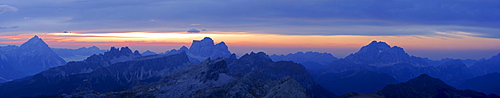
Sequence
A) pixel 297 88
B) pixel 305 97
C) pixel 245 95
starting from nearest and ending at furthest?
pixel 305 97
pixel 297 88
pixel 245 95

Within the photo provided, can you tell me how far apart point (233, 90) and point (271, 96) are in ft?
89.6

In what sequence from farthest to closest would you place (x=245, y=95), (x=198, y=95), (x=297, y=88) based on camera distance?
(x=198, y=95), (x=245, y=95), (x=297, y=88)

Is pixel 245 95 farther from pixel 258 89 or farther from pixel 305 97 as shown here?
pixel 305 97

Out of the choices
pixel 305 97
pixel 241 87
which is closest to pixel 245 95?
pixel 241 87

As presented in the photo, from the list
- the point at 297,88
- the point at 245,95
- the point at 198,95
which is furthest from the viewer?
the point at 198,95

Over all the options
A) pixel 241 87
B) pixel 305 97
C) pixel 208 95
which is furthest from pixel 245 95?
pixel 305 97

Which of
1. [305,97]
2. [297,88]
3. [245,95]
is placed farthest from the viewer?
[245,95]

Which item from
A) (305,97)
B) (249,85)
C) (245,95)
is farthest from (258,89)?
(305,97)

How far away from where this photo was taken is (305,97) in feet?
495

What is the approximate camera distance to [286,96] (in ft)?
508

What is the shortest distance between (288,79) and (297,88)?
18.0m

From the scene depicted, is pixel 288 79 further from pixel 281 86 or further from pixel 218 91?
pixel 218 91

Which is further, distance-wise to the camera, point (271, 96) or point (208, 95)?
point (208, 95)

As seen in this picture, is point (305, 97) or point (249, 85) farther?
point (249, 85)
